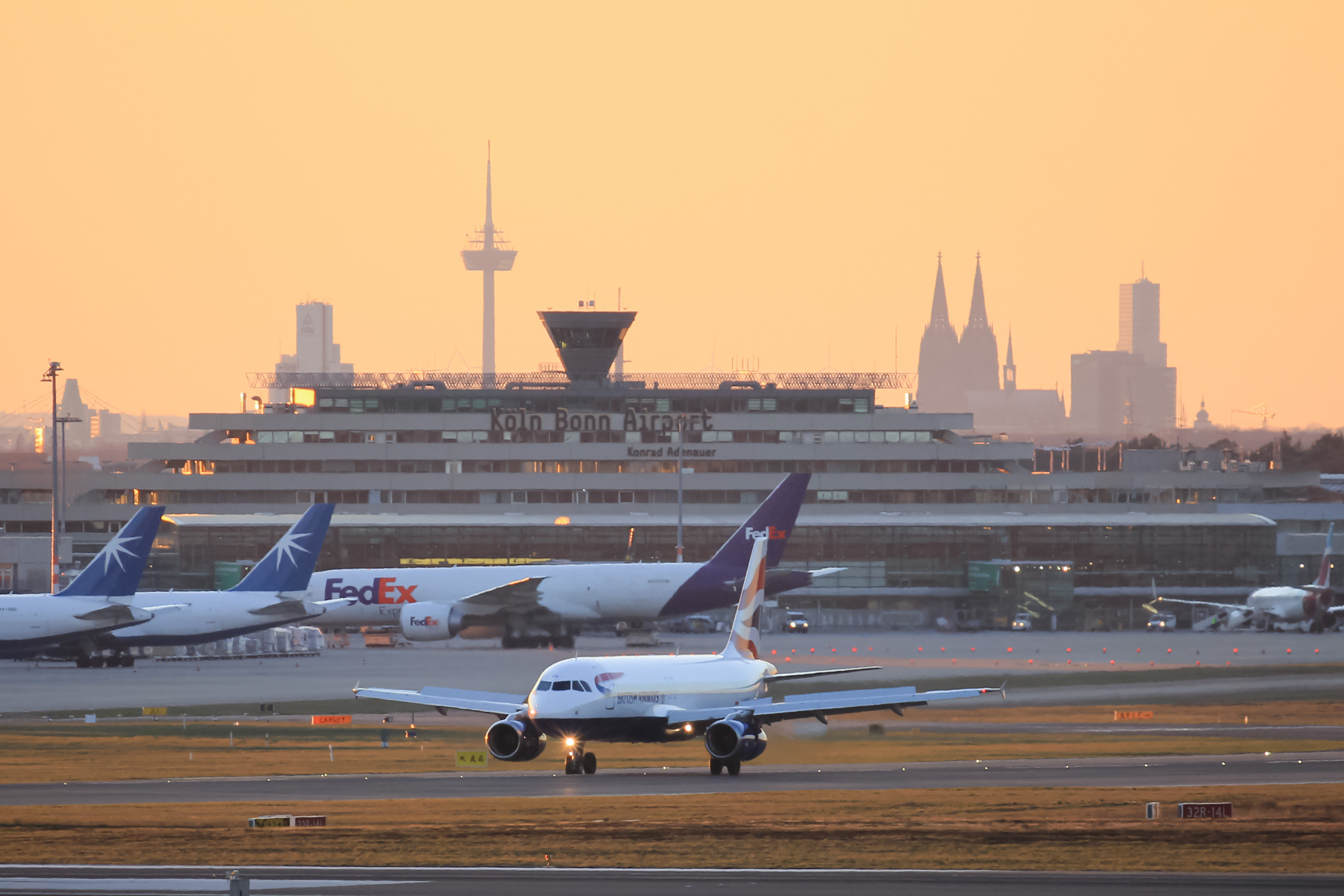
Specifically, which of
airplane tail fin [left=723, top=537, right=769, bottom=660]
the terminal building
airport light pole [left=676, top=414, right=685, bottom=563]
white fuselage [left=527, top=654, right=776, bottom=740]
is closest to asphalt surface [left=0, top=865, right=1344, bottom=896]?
white fuselage [left=527, top=654, right=776, bottom=740]

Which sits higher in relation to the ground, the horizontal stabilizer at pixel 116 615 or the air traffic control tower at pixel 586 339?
the air traffic control tower at pixel 586 339

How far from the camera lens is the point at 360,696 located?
38.8 meters

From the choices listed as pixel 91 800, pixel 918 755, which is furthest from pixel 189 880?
pixel 918 755

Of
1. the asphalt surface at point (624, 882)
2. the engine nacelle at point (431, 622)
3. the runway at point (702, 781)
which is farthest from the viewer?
the engine nacelle at point (431, 622)

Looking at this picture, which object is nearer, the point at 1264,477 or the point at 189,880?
the point at 189,880

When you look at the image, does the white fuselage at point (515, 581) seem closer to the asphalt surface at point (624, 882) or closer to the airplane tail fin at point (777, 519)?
the airplane tail fin at point (777, 519)

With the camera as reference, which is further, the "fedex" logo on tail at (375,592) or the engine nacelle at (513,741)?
the "fedex" logo on tail at (375,592)

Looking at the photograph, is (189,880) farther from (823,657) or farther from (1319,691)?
(823,657)

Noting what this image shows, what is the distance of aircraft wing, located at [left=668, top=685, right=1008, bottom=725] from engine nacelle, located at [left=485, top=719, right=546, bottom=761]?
316 centimetres

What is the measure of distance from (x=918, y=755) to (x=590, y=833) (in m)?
16.1

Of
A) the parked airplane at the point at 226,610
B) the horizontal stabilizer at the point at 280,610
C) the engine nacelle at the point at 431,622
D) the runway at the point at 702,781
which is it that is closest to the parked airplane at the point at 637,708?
the runway at the point at 702,781

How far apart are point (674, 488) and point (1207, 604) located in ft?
150

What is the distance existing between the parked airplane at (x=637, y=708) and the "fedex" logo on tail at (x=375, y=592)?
173 feet

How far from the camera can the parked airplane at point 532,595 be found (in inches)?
3442
